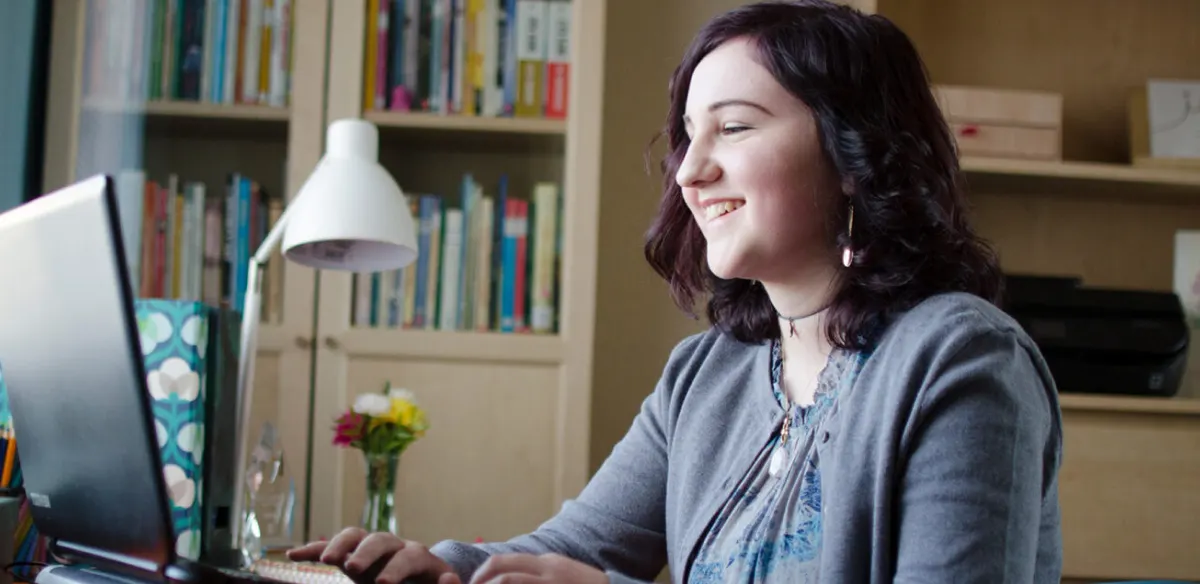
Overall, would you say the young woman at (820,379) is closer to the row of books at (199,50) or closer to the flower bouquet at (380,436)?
the flower bouquet at (380,436)

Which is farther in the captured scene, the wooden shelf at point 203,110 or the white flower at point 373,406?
the wooden shelf at point 203,110

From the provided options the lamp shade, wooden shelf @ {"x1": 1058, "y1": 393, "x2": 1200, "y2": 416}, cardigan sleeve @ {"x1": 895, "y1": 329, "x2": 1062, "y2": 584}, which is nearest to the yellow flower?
the lamp shade

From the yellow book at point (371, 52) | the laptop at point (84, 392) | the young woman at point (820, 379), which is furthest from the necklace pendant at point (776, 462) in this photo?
the yellow book at point (371, 52)

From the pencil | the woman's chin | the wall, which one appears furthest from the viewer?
the wall

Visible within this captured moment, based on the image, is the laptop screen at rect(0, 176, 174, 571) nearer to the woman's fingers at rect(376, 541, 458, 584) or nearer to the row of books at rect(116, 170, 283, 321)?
the woman's fingers at rect(376, 541, 458, 584)

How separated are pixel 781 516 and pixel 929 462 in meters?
0.20

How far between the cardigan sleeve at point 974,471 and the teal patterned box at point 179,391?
0.92 m

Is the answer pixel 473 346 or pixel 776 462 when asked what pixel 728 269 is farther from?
pixel 473 346

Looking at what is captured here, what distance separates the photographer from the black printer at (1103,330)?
7.43 ft

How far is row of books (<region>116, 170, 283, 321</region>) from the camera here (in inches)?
88.5

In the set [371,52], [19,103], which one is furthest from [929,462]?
[19,103]

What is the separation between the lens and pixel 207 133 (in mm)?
2311

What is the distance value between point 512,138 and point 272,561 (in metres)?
1.09

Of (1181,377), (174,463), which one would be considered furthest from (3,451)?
(1181,377)
